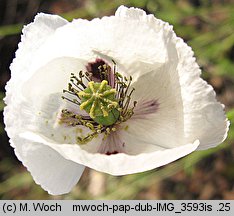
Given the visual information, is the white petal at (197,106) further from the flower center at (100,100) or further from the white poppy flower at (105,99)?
the flower center at (100,100)

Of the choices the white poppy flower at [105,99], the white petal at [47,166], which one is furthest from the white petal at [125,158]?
the white petal at [47,166]

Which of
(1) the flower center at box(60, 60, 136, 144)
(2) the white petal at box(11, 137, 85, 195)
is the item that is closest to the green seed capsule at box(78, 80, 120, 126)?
(1) the flower center at box(60, 60, 136, 144)

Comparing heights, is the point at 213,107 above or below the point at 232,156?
below

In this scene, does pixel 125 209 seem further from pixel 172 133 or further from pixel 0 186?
pixel 0 186

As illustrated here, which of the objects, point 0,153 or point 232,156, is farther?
point 0,153

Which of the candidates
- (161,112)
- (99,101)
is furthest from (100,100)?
(161,112)

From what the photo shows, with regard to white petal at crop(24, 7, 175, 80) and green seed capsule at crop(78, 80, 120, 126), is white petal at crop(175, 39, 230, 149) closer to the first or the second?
white petal at crop(24, 7, 175, 80)

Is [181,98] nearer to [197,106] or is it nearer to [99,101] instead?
[197,106]

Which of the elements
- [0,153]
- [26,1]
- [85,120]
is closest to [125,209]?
[85,120]
